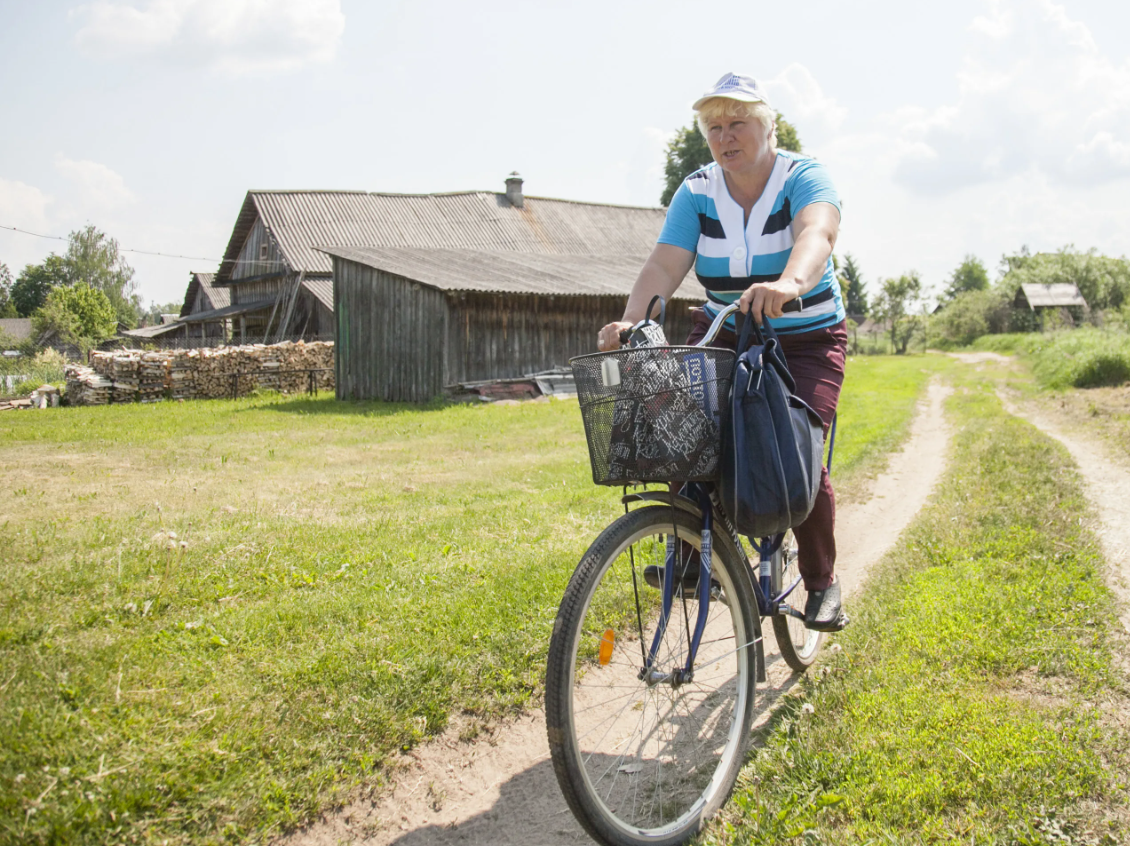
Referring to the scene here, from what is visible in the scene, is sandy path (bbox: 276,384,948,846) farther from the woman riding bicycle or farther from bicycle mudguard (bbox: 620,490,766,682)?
bicycle mudguard (bbox: 620,490,766,682)

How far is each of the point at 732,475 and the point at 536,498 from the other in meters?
5.00

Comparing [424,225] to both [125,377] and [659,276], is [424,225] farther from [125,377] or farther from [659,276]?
[659,276]

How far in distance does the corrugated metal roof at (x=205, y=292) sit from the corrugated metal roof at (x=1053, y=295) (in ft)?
176

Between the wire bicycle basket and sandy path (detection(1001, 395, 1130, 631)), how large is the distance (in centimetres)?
268

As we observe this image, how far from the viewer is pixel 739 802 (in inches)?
103

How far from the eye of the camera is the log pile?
22.5 m

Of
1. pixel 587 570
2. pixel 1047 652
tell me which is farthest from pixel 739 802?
pixel 1047 652

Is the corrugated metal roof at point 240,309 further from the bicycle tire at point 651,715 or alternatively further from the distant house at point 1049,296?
the distant house at point 1049,296

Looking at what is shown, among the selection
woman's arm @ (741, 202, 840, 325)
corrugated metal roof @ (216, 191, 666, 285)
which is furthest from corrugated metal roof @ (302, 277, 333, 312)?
woman's arm @ (741, 202, 840, 325)

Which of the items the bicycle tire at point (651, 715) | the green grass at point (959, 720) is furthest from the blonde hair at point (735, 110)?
the green grass at point (959, 720)

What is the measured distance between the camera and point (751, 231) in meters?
3.00

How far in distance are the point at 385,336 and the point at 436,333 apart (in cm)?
187

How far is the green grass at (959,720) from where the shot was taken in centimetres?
240

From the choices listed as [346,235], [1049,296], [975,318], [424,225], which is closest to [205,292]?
[346,235]
